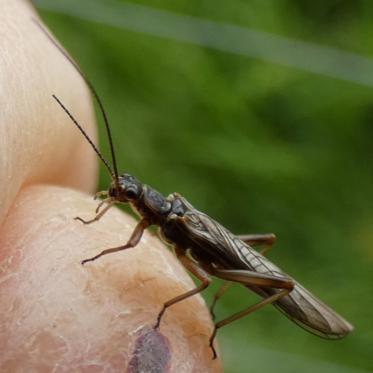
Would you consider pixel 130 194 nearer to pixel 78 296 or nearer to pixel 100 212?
pixel 100 212

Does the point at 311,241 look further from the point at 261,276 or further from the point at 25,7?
the point at 25,7

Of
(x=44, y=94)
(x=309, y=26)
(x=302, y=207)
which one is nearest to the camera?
(x=44, y=94)

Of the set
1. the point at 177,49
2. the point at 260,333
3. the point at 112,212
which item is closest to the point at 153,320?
the point at 112,212

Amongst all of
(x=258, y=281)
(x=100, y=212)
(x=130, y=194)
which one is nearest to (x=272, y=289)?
(x=258, y=281)

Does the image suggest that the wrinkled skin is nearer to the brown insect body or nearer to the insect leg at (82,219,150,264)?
the insect leg at (82,219,150,264)

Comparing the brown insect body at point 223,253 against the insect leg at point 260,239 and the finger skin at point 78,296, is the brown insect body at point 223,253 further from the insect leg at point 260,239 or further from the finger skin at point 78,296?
the finger skin at point 78,296

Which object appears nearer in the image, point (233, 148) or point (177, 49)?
point (233, 148)

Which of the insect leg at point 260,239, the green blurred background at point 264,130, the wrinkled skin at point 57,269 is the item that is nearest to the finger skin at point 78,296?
the wrinkled skin at point 57,269
